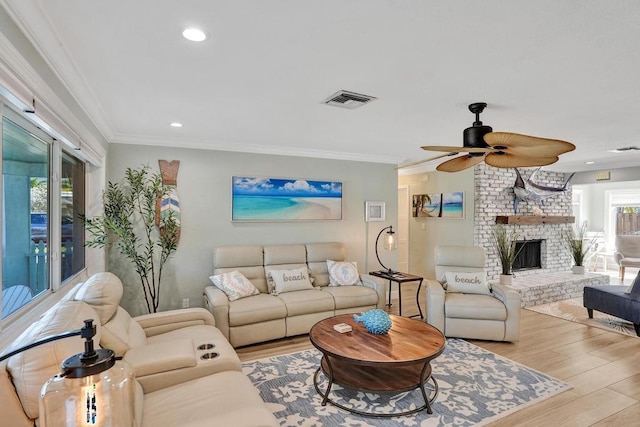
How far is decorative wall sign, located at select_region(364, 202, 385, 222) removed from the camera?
5.55 meters

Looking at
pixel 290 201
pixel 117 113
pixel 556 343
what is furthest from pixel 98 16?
pixel 556 343

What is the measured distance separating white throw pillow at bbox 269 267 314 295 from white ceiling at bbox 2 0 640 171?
1.76 metres

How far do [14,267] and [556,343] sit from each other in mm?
4917

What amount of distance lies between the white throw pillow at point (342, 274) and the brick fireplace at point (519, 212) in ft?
8.20

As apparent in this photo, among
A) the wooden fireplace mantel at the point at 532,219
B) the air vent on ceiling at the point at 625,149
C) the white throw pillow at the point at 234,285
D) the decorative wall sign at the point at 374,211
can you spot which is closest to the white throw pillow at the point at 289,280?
the white throw pillow at the point at 234,285

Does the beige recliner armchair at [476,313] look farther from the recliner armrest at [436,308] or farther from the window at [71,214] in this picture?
the window at [71,214]

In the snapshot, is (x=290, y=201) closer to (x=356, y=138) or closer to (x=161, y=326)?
(x=356, y=138)

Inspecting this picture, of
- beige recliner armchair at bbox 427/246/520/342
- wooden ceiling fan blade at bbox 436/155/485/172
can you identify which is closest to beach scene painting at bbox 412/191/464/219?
beige recliner armchair at bbox 427/246/520/342

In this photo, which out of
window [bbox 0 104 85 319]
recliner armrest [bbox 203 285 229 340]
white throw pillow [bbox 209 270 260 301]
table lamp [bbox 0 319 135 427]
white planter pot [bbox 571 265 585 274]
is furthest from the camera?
white planter pot [bbox 571 265 585 274]

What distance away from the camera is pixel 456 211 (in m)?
6.25

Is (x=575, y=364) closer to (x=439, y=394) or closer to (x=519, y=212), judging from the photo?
(x=439, y=394)

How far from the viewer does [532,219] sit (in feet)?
20.6

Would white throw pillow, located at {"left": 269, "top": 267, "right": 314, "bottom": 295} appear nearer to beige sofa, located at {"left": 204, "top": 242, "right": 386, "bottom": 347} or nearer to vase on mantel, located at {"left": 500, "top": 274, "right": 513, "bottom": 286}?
beige sofa, located at {"left": 204, "top": 242, "right": 386, "bottom": 347}

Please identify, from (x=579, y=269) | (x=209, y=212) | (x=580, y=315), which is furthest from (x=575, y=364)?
(x=209, y=212)
